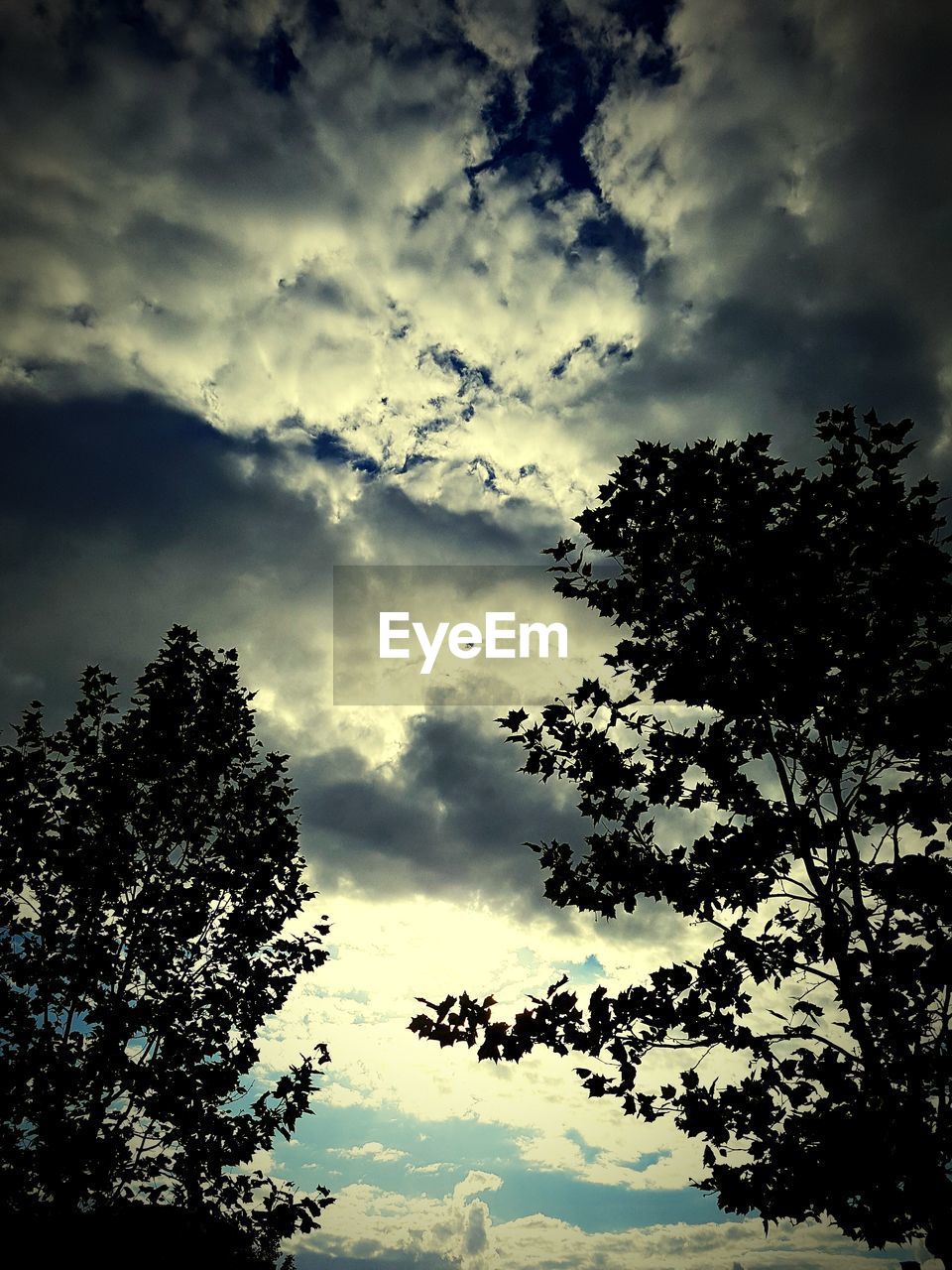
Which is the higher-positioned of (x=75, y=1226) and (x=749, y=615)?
(x=749, y=615)

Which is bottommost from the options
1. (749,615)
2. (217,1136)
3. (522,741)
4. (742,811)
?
(217,1136)

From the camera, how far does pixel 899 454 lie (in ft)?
22.0

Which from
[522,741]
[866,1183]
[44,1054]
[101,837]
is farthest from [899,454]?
[44,1054]

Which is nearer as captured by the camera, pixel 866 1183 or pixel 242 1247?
pixel 866 1183

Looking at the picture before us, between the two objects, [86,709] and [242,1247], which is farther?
[86,709]

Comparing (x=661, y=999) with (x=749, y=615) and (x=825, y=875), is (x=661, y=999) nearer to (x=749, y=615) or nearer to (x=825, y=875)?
(x=825, y=875)

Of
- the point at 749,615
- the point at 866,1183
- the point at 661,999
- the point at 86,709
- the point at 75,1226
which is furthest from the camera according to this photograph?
the point at 86,709

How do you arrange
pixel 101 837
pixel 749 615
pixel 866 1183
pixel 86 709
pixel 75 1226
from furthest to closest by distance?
pixel 86 709
pixel 101 837
pixel 75 1226
pixel 749 615
pixel 866 1183

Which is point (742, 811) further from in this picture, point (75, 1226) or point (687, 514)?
point (75, 1226)

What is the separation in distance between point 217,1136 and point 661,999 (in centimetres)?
815

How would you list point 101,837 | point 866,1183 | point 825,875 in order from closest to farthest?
point 866,1183 < point 825,875 < point 101,837

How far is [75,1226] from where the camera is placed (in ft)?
29.8

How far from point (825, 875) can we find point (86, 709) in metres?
12.0

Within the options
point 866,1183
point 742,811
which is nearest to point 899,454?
point 742,811
